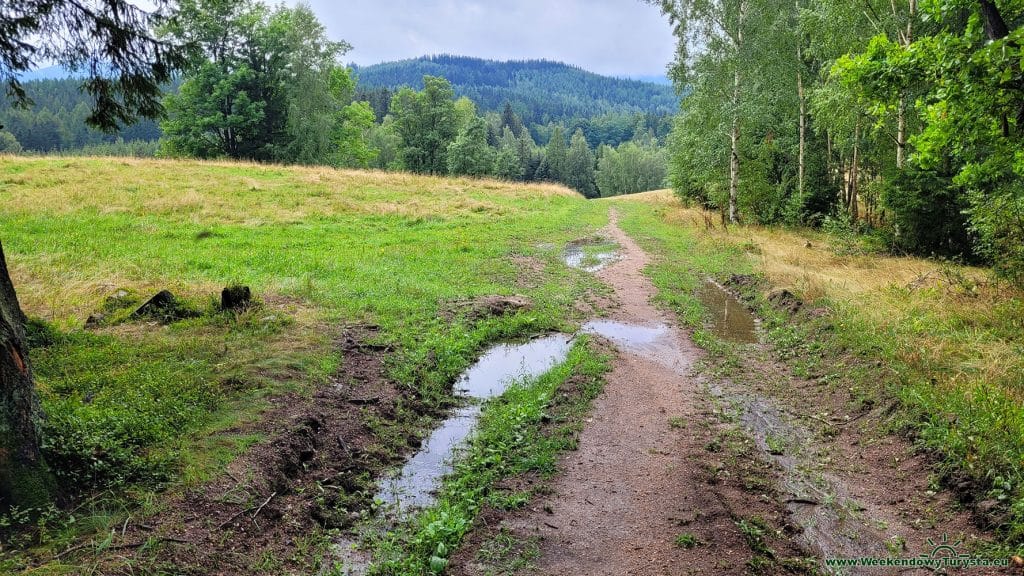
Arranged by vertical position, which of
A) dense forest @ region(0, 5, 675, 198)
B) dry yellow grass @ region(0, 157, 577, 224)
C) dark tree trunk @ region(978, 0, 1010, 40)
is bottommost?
dry yellow grass @ region(0, 157, 577, 224)

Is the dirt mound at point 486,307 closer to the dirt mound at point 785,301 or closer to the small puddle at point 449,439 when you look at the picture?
the small puddle at point 449,439

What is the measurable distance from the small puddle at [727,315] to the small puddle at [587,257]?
10.6 feet

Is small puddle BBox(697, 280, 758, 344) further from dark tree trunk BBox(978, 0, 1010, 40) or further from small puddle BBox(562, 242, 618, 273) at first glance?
dark tree trunk BBox(978, 0, 1010, 40)

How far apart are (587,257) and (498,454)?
39.1 feet

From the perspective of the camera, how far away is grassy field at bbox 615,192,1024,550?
16.0ft

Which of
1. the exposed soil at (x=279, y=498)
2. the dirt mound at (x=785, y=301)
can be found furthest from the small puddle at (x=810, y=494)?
the dirt mound at (x=785, y=301)

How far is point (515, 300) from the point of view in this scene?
431 inches

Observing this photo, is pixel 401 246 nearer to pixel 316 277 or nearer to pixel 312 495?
pixel 316 277

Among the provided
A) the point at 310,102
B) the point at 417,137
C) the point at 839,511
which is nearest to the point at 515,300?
the point at 839,511

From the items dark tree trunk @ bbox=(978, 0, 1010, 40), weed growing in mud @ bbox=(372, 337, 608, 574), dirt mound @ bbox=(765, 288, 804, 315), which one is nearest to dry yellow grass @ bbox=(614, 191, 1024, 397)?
dirt mound @ bbox=(765, 288, 804, 315)

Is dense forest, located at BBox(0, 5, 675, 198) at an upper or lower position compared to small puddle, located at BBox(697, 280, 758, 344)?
upper

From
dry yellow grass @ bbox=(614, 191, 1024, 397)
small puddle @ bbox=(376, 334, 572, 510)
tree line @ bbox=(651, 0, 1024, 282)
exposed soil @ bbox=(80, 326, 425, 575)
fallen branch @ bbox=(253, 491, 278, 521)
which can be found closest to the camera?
exposed soil @ bbox=(80, 326, 425, 575)

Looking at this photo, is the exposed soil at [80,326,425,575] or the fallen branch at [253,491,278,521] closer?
the exposed soil at [80,326,425,575]

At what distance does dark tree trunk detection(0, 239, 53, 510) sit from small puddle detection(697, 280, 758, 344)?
31.8 feet
